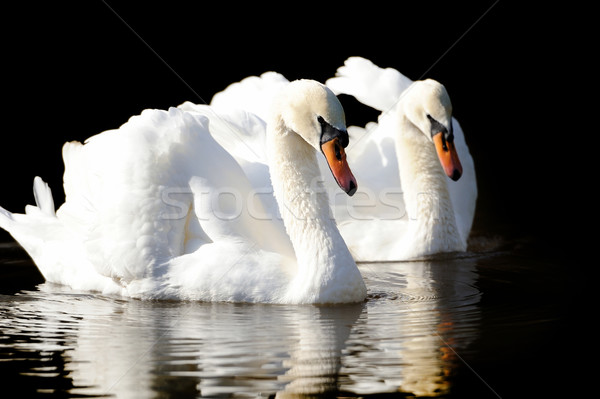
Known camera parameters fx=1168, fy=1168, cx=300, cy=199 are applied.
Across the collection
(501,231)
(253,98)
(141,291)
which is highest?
(253,98)

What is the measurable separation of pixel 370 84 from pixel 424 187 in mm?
1416

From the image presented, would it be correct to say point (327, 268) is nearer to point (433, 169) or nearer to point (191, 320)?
point (191, 320)

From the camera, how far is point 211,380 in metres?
5.48

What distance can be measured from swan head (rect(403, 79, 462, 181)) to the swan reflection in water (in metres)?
1.61

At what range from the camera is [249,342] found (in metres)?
6.22

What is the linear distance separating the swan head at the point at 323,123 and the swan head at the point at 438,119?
241 cm

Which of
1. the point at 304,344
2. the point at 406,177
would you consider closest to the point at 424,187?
the point at 406,177

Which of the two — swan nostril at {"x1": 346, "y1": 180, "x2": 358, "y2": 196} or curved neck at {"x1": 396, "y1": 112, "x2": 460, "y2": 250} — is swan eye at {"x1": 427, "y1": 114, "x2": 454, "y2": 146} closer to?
curved neck at {"x1": 396, "y1": 112, "x2": 460, "y2": 250}

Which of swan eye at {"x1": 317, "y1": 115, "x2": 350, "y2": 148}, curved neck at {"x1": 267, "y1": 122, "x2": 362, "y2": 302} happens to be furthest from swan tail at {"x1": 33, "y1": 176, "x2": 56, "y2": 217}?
swan eye at {"x1": 317, "y1": 115, "x2": 350, "y2": 148}

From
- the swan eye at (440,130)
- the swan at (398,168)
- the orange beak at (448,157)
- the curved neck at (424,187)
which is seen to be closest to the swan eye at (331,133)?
the swan at (398,168)

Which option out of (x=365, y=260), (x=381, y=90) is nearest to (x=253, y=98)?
(x=381, y=90)

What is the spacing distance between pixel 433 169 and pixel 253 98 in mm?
1813

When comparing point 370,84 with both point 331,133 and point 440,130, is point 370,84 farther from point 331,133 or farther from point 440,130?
point 331,133

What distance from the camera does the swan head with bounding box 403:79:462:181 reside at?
9461 mm
